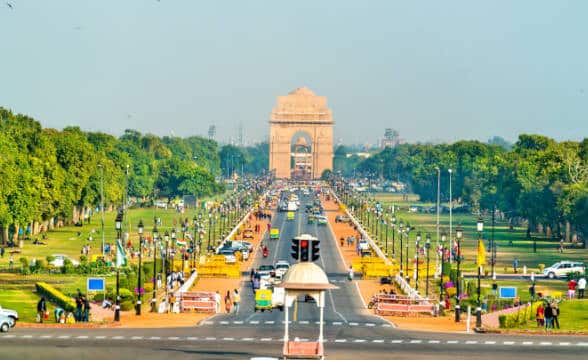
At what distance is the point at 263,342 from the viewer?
48.6 m

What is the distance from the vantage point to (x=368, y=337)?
51.6m

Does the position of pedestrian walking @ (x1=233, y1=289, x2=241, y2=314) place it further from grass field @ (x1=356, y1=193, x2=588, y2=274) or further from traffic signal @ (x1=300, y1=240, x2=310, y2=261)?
traffic signal @ (x1=300, y1=240, x2=310, y2=261)

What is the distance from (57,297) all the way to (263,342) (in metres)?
19.6

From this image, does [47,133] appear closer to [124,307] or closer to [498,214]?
[498,214]

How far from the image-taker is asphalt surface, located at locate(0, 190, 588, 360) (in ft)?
148

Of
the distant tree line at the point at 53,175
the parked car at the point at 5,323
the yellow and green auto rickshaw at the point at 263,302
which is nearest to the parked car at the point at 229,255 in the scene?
the distant tree line at the point at 53,175

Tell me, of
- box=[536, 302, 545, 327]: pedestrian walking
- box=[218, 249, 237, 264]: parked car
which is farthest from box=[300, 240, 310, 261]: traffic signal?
box=[218, 249, 237, 264]: parked car

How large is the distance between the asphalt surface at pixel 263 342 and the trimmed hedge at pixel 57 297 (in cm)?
634

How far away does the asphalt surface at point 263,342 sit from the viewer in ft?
148

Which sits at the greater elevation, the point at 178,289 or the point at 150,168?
the point at 150,168

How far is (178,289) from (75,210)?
66.4 meters

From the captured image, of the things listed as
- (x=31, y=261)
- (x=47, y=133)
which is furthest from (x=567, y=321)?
(x=47, y=133)

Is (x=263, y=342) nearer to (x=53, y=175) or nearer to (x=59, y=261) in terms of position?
(x=59, y=261)

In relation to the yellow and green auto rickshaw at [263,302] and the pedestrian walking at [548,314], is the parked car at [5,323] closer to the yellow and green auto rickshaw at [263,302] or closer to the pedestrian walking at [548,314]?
the yellow and green auto rickshaw at [263,302]
